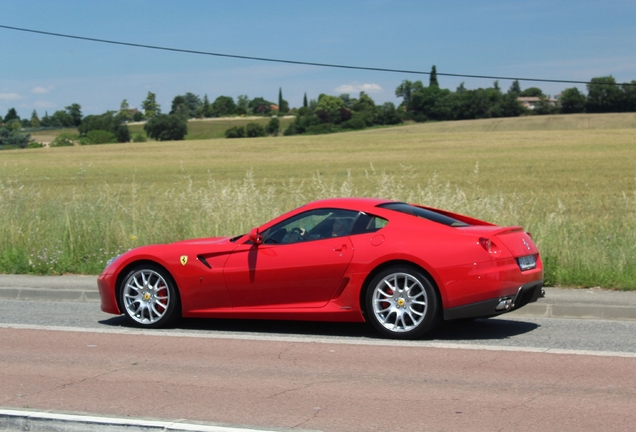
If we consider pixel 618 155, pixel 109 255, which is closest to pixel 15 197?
pixel 109 255

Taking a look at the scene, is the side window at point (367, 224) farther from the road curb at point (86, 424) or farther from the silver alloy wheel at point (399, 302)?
the road curb at point (86, 424)

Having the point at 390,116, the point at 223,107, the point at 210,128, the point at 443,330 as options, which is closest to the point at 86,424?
the point at 443,330

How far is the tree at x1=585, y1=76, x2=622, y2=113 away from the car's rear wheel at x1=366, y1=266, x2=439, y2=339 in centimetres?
10242

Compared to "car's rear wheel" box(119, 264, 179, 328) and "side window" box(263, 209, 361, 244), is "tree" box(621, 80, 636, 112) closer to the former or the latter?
"side window" box(263, 209, 361, 244)

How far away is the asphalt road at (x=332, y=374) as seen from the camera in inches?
203

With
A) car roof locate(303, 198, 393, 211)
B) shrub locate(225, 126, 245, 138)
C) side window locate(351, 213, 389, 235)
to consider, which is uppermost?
shrub locate(225, 126, 245, 138)

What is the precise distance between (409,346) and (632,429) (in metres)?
2.79

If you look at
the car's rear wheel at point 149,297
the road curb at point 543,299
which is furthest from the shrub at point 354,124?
the car's rear wheel at point 149,297

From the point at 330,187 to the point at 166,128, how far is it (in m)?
86.7

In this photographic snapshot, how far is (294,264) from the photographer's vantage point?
7.78 meters

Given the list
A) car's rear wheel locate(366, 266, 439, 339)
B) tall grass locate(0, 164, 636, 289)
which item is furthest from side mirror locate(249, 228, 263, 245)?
tall grass locate(0, 164, 636, 289)

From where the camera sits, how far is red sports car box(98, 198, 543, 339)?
23.9 ft

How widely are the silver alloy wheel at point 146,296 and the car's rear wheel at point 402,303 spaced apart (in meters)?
2.22

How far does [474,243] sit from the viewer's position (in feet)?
23.9
